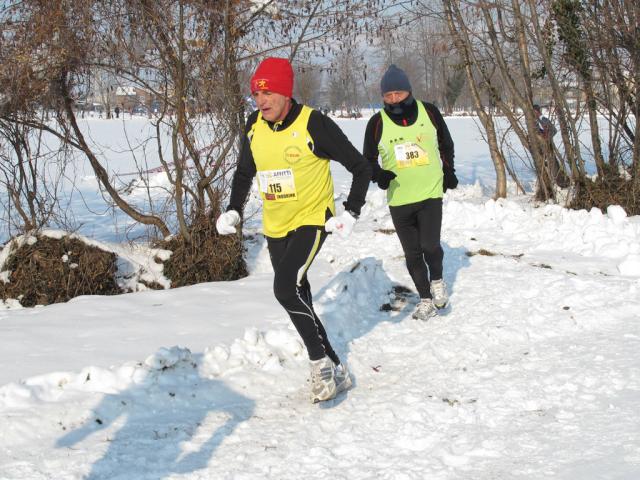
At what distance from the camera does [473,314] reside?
19.2 ft

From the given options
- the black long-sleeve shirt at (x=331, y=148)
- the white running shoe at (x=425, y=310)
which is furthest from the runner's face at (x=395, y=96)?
the white running shoe at (x=425, y=310)

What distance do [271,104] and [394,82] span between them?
64.4 inches

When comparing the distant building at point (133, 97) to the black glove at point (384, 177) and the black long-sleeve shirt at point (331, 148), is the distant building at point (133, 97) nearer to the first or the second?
the black glove at point (384, 177)

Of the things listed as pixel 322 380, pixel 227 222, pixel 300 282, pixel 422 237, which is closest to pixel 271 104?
pixel 227 222

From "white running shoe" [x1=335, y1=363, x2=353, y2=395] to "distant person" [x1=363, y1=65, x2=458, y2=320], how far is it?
58.9 inches

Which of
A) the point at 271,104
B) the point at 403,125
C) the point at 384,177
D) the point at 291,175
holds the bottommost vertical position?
the point at 384,177

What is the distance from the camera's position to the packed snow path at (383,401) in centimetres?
343

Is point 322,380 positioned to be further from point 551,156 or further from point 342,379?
point 551,156

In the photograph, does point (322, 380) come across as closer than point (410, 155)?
Yes

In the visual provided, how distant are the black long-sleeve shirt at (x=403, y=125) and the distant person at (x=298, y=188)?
1326 millimetres

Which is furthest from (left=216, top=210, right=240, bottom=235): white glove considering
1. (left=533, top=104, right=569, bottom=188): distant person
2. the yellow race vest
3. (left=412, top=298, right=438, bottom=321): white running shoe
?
A: (left=533, top=104, right=569, bottom=188): distant person

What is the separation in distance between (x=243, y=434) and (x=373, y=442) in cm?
68

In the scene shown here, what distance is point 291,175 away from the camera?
4.32 m

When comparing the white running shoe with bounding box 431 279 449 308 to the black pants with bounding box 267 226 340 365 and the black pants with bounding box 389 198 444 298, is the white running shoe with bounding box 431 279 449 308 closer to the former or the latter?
the black pants with bounding box 389 198 444 298
